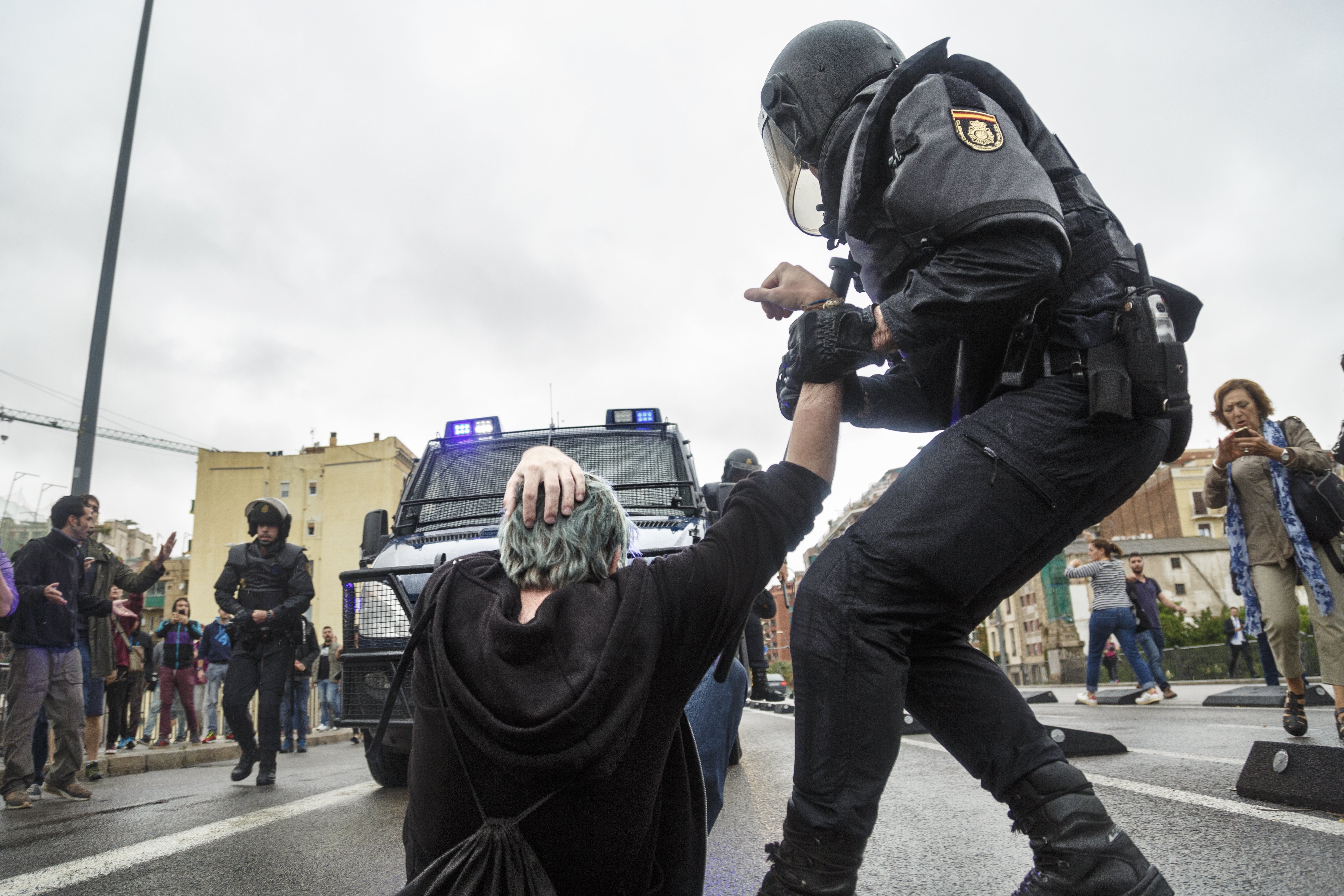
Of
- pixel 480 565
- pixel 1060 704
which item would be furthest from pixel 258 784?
pixel 1060 704

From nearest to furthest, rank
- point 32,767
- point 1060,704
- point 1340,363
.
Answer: point 1340,363
point 32,767
point 1060,704

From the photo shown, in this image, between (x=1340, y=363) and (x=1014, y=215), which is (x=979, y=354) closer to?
(x=1014, y=215)

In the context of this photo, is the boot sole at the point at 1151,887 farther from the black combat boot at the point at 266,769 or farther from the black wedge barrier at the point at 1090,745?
the black combat boot at the point at 266,769

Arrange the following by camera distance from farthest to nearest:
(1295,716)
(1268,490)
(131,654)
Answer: (131,654), (1268,490), (1295,716)

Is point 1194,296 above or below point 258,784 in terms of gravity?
above

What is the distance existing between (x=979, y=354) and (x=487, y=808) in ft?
4.44

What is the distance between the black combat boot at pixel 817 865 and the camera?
5.36 feet

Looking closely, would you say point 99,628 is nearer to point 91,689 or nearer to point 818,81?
point 91,689

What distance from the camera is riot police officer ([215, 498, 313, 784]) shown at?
6.73 metres

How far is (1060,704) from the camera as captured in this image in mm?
11531

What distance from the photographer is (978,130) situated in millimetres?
1828

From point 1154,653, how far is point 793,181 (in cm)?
1016

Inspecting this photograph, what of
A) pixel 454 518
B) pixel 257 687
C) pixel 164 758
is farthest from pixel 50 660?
pixel 164 758

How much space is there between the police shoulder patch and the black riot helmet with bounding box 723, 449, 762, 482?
21.1 feet
